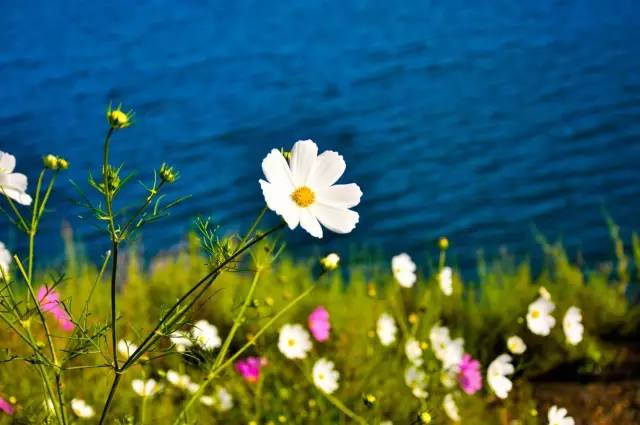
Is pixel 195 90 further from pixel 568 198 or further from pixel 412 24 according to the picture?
pixel 568 198

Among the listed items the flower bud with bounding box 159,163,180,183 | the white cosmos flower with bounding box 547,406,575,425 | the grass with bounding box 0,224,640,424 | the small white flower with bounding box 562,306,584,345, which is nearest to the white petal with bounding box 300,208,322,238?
the flower bud with bounding box 159,163,180,183

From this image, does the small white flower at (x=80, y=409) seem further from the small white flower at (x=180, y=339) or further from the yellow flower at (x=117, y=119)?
the yellow flower at (x=117, y=119)

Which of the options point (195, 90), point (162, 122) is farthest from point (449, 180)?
point (195, 90)

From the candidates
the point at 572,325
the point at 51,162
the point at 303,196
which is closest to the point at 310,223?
the point at 303,196

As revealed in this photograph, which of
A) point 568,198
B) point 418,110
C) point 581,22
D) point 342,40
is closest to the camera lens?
point 568,198

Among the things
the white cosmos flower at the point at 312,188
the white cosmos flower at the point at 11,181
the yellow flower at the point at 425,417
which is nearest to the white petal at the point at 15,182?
the white cosmos flower at the point at 11,181

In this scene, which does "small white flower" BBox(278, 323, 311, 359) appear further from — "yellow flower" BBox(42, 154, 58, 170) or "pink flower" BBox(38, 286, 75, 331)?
"yellow flower" BBox(42, 154, 58, 170)
